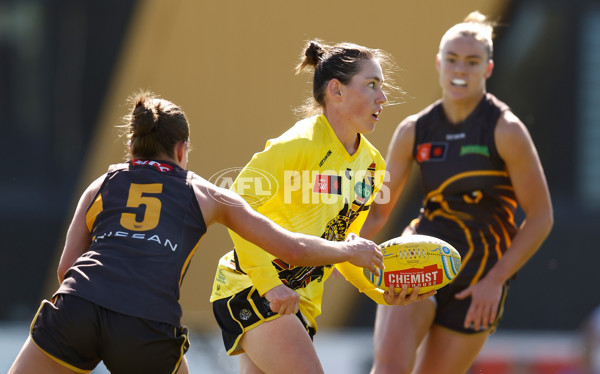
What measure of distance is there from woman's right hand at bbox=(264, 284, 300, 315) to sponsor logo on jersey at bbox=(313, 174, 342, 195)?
1.70ft

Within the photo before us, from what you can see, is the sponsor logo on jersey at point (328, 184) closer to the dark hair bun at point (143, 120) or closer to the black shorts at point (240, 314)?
the black shorts at point (240, 314)

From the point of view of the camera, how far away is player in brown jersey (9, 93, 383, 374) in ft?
10.1

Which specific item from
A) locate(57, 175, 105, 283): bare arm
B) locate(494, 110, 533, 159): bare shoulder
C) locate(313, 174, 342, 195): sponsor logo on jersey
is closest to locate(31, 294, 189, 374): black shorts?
locate(57, 175, 105, 283): bare arm

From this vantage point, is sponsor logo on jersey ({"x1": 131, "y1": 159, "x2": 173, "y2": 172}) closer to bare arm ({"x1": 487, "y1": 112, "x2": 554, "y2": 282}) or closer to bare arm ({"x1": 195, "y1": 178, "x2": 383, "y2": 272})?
bare arm ({"x1": 195, "y1": 178, "x2": 383, "y2": 272})

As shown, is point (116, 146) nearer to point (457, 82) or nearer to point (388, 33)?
point (388, 33)

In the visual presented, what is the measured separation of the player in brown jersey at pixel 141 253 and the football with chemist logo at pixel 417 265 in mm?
343

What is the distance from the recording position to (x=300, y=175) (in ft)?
11.8

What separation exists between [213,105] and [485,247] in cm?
507

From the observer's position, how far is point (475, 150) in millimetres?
4367

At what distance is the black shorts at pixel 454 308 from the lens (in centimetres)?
438

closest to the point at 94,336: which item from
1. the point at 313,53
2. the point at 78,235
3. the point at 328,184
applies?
the point at 78,235

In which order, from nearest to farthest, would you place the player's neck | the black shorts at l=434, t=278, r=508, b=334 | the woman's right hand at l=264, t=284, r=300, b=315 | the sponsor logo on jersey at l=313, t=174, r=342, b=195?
the woman's right hand at l=264, t=284, r=300, b=315
the sponsor logo on jersey at l=313, t=174, r=342, b=195
the black shorts at l=434, t=278, r=508, b=334
the player's neck

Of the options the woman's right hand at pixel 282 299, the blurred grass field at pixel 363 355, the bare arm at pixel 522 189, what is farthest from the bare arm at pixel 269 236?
the blurred grass field at pixel 363 355

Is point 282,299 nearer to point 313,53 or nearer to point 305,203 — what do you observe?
point 305,203
